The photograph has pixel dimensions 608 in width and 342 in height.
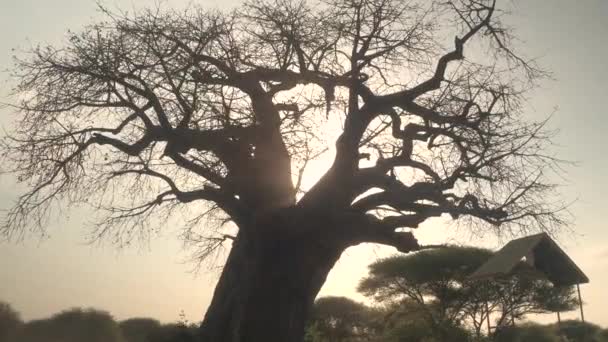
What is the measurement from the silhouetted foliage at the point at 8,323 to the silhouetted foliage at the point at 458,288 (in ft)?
42.6

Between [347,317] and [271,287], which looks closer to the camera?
[271,287]

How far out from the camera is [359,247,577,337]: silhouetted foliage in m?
23.2

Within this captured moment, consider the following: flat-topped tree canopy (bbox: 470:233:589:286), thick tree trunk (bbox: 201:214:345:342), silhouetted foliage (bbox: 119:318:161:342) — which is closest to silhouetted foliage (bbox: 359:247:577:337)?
flat-topped tree canopy (bbox: 470:233:589:286)

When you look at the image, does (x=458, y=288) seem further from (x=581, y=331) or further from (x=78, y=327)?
(x=78, y=327)

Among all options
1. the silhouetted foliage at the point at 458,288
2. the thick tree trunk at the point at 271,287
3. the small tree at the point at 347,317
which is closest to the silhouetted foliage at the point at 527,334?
the silhouetted foliage at the point at 458,288

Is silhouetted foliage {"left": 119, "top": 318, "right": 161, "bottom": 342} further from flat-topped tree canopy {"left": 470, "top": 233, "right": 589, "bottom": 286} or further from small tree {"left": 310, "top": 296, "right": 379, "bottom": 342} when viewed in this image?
flat-topped tree canopy {"left": 470, "top": 233, "right": 589, "bottom": 286}

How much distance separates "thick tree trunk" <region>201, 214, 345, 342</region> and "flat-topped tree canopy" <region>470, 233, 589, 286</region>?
12862mm

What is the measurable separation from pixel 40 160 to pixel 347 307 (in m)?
23.1

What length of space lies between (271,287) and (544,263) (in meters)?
14.8

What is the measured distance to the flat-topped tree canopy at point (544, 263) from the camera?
2061 cm

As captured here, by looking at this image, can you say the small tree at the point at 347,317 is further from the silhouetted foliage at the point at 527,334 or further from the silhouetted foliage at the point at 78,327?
the silhouetted foliage at the point at 78,327

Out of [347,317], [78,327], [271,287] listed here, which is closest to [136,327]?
[78,327]

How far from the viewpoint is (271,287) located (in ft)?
29.6

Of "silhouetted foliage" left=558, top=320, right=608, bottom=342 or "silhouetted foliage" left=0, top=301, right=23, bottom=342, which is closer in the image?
"silhouetted foliage" left=0, top=301, right=23, bottom=342
